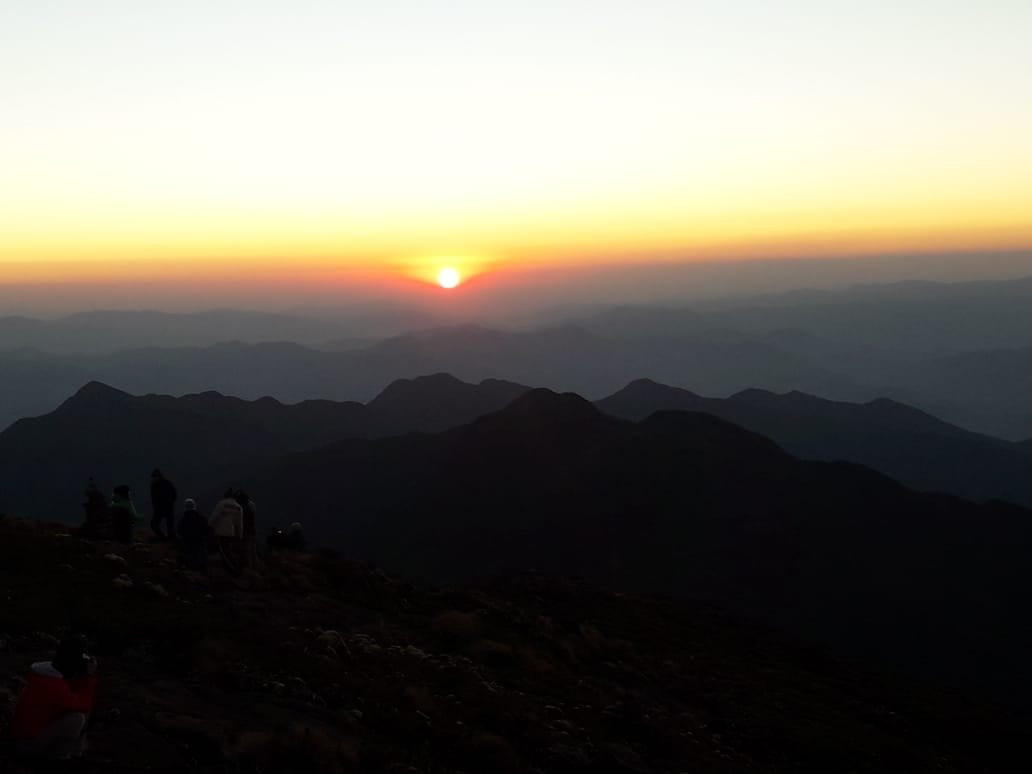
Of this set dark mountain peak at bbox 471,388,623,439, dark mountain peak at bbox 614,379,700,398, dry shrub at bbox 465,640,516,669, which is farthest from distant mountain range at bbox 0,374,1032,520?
dry shrub at bbox 465,640,516,669

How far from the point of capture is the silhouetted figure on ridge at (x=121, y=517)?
67.6ft

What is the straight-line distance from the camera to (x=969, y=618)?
71.2 metres

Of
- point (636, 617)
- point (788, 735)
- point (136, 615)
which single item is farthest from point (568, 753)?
point (636, 617)

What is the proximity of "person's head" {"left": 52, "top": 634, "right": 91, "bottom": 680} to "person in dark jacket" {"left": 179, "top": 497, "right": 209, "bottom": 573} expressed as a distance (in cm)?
1119

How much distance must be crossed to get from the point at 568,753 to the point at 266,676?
5292 millimetres

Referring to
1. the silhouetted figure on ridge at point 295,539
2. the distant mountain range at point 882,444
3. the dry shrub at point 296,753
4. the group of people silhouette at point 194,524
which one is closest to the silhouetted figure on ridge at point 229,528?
the group of people silhouette at point 194,524

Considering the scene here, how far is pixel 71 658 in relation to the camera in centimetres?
805

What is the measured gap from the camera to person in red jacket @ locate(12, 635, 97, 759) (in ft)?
25.8

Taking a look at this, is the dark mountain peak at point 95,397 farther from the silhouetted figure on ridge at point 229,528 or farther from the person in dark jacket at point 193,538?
the person in dark jacket at point 193,538

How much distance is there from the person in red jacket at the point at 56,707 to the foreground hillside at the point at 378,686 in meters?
0.57

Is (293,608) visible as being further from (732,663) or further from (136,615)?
(732,663)

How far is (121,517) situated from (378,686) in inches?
437

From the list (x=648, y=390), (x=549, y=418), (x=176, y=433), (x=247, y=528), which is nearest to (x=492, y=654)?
(x=247, y=528)

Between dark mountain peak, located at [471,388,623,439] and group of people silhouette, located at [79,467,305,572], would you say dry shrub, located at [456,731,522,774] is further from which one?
dark mountain peak, located at [471,388,623,439]
